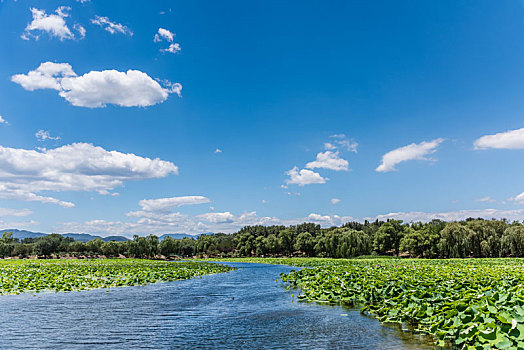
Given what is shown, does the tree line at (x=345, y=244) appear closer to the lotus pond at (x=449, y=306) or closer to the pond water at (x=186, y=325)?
the lotus pond at (x=449, y=306)

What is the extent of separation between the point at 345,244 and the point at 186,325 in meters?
75.3

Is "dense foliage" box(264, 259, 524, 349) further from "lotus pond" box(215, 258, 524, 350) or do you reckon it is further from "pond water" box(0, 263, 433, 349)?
"pond water" box(0, 263, 433, 349)

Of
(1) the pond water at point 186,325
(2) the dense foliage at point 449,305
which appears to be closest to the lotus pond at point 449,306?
(2) the dense foliage at point 449,305

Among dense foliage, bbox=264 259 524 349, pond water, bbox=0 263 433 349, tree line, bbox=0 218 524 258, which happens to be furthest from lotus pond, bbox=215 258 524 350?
tree line, bbox=0 218 524 258

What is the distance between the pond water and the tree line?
69.4m

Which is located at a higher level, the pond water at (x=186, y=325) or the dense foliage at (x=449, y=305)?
the dense foliage at (x=449, y=305)

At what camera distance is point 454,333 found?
872 centimetres

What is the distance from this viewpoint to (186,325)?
12.9m

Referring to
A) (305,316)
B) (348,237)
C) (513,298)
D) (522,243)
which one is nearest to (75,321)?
(305,316)

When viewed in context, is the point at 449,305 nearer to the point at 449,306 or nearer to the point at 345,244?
the point at 449,306

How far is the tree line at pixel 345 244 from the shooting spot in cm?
7425

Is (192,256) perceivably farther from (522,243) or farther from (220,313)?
(220,313)

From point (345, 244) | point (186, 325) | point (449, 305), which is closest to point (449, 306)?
point (449, 305)

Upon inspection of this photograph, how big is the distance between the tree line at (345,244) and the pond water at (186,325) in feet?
228
